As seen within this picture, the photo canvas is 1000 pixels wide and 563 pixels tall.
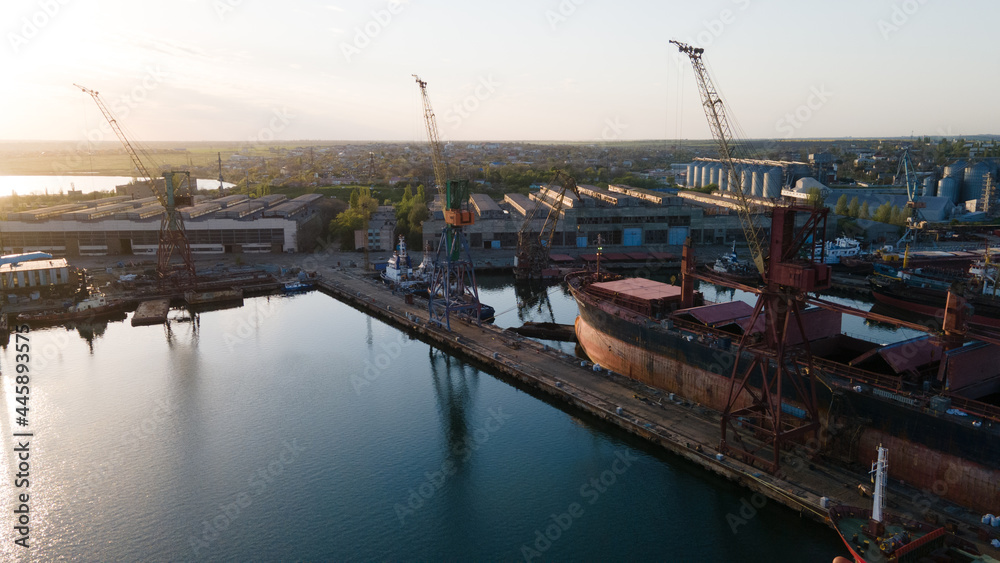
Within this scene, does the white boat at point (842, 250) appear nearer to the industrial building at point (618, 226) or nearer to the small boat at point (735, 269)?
the small boat at point (735, 269)

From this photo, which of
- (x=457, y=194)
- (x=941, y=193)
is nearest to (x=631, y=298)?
(x=457, y=194)

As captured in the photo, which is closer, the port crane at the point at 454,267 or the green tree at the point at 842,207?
the port crane at the point at 454,267

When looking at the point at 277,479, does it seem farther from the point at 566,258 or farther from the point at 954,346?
the point at 566,258

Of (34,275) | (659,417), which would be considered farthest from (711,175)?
(34,275)

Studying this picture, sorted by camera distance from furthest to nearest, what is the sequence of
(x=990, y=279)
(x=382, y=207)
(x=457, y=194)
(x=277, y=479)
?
(x=382, y=207)
(x=990, y=279)
(x=457, y=194)
(x=277, y=479)

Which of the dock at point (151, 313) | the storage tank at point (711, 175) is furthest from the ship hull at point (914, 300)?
the storage tank at point (711, 175)

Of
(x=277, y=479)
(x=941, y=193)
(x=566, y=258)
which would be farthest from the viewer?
(x=941, y=193)
